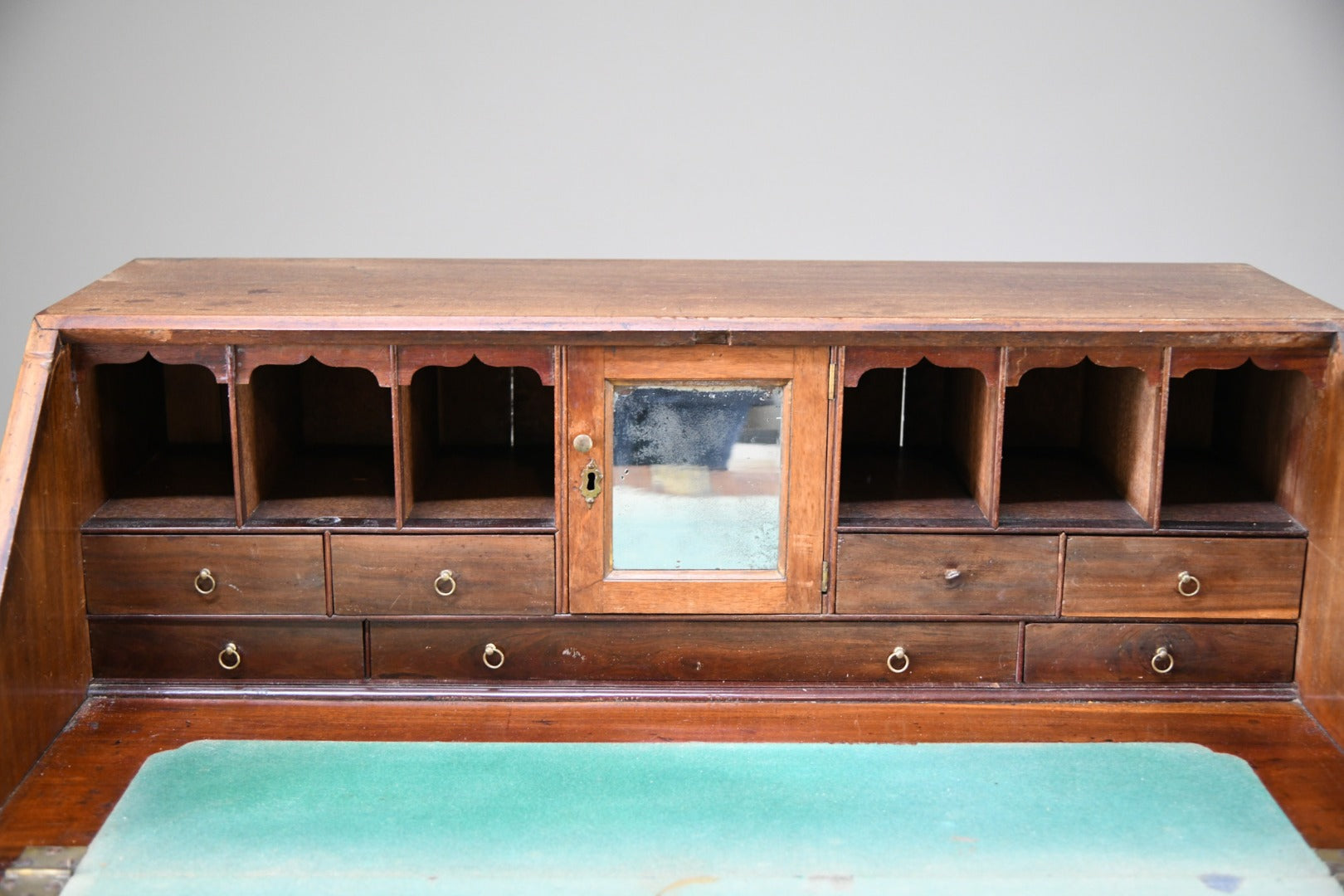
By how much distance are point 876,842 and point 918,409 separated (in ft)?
4.25

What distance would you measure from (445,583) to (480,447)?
590mm

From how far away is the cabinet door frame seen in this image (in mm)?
3131

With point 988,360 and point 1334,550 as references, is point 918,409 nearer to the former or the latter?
point 988,360

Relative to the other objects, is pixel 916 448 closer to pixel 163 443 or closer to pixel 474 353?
pixel 474 353

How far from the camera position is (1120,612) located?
3289mm

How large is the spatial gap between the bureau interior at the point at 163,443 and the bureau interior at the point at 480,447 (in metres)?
0.43

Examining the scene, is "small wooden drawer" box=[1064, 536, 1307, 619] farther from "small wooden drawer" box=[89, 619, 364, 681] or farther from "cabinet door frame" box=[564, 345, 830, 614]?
"small wooden drawer" box=[89, 619, 364, 681]

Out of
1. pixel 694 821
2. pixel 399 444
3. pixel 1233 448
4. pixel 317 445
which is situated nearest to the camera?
pixel 694 821

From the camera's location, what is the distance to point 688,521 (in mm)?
3246

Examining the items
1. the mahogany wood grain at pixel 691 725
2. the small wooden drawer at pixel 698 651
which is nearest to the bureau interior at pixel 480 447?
the small wooden drawer at pixel 698 651

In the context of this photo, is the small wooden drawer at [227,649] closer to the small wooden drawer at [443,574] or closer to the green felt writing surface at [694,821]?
the small wooden drawer at [443,574]

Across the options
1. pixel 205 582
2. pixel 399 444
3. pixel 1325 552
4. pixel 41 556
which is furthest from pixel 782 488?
pixel 41 556

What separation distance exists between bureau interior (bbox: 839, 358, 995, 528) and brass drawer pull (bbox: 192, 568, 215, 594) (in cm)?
131

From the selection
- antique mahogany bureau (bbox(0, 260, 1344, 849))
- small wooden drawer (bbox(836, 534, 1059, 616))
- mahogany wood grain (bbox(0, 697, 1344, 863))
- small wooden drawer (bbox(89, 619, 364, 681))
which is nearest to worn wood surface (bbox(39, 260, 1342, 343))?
antique mahogany bureau (bbox(0, 260, 1344, 849))
